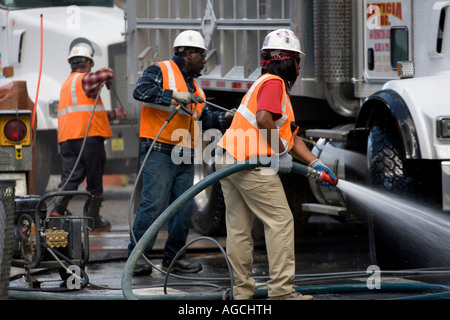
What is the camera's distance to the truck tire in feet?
23.1

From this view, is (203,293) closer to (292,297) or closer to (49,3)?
(292,297)

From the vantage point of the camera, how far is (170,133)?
7680 millimetres

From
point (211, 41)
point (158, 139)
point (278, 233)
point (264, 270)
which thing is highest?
point (211, 41)

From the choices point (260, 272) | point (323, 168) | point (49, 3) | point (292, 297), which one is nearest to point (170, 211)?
point (292, 297)

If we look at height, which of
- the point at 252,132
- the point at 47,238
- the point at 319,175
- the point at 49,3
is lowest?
the point at 47,238

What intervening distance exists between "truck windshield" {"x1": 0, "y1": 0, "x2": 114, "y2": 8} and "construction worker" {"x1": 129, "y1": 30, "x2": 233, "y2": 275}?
5.05m

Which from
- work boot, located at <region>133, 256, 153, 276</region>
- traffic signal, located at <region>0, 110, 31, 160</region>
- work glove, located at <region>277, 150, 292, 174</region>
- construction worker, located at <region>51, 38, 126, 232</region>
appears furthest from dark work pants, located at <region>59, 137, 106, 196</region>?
work glove, located at <region>277, 150, 292, 174</region>

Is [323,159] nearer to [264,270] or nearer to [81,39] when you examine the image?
[264,270]

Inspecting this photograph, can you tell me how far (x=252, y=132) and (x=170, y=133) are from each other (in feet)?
5.45

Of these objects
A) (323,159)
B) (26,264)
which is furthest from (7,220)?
(323,159)

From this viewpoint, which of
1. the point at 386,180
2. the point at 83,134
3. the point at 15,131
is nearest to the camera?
the point at 386,180

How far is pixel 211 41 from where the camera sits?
9.41m
